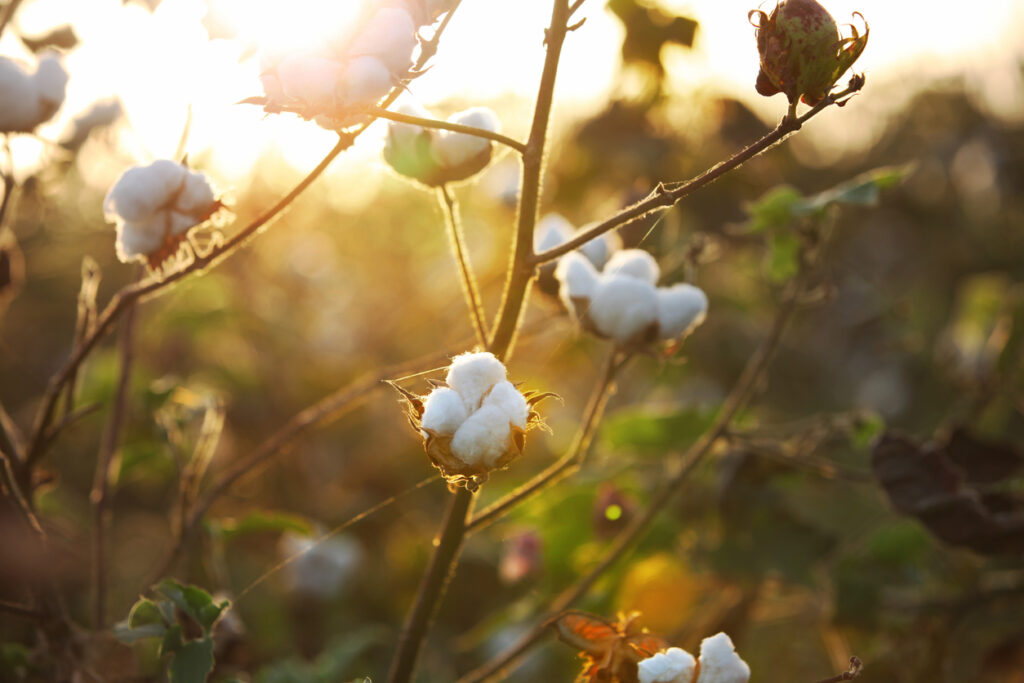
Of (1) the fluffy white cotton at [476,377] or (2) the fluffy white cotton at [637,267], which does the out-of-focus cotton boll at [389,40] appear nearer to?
(1) the fluffy white cotton at [476,377]

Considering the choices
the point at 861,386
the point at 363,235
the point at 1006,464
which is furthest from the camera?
the point at 363,235

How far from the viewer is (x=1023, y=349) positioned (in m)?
1.55

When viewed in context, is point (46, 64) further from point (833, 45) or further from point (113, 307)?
point (833, 45)

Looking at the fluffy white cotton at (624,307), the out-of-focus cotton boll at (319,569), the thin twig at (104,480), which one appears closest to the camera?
the fluffy white cotton at (624,307)

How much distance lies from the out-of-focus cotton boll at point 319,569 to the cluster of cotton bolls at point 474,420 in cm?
122

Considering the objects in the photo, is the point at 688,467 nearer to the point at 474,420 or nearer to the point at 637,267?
the point at 637,267

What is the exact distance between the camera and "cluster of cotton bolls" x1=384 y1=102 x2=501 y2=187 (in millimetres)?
767

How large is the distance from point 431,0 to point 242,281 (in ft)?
7.63

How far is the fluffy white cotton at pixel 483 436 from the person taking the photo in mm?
568

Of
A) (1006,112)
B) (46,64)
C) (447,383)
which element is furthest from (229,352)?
(1006,112)

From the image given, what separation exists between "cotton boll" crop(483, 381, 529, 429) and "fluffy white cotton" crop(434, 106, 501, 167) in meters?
0.27

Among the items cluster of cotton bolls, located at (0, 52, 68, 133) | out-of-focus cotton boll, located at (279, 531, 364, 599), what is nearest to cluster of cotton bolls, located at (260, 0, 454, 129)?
cluster of cotton bolls, located at (0, 52, 68, 133)

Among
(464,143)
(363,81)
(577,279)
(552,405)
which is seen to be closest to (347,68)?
(363,81)

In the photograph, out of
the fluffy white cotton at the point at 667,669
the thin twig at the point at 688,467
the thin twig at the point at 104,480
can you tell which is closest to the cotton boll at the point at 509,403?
the fluffy white cotton at the point at 667,669
